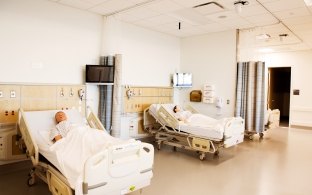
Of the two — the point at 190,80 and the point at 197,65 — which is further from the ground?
the point at 197,65

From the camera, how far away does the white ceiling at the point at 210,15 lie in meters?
4.11

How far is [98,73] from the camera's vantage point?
4492 millimetres

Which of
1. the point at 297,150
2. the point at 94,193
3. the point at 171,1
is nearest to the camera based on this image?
the point at 94,193

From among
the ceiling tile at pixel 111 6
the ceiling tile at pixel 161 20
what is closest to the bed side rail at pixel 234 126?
the ceiling tile at pixel 161 20

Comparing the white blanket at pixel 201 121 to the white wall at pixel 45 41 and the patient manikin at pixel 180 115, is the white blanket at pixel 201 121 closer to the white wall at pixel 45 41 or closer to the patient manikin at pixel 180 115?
the patient manikin at pixel 180 115

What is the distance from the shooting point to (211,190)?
3125 mm

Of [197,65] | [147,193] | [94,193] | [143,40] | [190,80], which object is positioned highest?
[143,40]

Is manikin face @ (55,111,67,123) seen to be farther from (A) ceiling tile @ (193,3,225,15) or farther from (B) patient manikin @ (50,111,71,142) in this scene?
(A) ceiling tile @ (193,3,225,15)

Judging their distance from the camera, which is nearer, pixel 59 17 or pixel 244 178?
pixel 244 178

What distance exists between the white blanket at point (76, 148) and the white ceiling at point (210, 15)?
92.7 inches

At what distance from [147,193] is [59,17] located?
3.24 m

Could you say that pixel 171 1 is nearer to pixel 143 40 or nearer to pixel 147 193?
pixel 143 40

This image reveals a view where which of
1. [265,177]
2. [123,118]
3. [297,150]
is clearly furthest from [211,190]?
[297,150]

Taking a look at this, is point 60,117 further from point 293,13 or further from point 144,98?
point 293,13
